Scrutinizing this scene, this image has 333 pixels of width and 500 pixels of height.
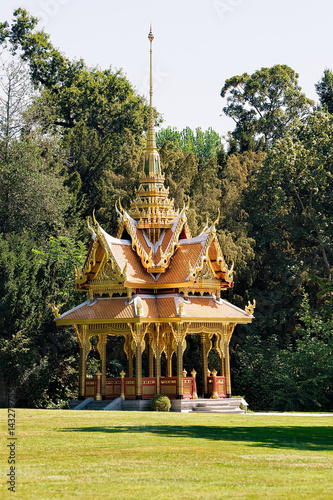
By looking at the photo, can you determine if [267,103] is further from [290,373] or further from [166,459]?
[166,459]

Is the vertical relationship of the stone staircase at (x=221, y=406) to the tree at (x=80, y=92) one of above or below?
below

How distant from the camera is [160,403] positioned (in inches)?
1240

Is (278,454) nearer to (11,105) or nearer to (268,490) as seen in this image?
(268,490)

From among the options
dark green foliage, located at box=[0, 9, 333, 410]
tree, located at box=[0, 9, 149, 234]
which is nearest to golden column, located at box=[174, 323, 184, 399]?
dark green foliage, located at box=[0, 9, 333, 410]

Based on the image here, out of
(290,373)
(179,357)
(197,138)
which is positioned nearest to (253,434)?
(179,357)

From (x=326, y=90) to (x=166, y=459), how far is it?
148 feet

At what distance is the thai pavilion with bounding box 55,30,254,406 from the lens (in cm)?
3272

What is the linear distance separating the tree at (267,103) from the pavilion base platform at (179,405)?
34748mm

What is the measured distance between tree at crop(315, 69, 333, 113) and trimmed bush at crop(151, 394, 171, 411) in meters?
30.4

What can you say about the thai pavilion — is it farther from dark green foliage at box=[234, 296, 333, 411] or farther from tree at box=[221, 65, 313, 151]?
tree at box=[221, 65, 313, 151]

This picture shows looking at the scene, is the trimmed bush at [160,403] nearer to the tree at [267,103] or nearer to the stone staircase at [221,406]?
the stone staircase at [221,406]

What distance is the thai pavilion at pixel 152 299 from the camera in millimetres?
32719

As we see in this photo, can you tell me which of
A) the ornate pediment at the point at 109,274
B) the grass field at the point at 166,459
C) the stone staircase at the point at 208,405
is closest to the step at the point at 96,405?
the stone staircase at the point at 208,405

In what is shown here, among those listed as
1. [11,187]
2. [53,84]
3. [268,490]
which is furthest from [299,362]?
[53,84]
